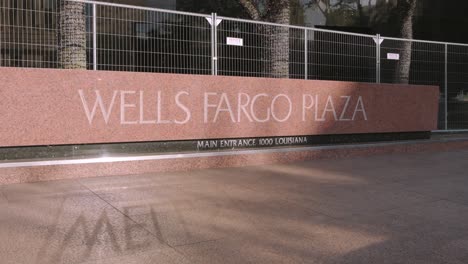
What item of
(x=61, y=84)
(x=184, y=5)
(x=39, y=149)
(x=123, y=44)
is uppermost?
(x=184, y=5)

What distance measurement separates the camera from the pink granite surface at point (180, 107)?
8.34m

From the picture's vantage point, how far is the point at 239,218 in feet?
20.5

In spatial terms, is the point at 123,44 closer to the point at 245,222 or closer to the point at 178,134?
the point at 178,134

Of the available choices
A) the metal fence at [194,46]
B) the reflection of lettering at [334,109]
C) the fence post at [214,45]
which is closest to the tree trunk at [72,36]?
the metal fence at [194,46]

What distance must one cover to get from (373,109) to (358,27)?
25.6 feet

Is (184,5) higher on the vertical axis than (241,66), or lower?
higher

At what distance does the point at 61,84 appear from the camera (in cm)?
853

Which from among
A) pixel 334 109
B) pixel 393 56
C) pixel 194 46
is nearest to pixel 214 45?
pixel 194 46

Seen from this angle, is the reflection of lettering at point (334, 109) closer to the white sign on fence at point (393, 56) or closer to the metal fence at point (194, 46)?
the metal fence at point (194, 46)

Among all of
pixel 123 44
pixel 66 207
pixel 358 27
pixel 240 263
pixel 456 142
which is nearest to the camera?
pixel 240 263

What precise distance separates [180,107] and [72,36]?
2.35 m

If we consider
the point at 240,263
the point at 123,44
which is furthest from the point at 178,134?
the point at 240,263

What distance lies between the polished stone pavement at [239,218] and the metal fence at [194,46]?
2241mm

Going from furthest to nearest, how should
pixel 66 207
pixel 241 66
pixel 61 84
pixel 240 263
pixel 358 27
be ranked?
pixel 358 27 → pixel 241 66 → pixel 61 84 → pixel 66 207 → pixel 240 263
